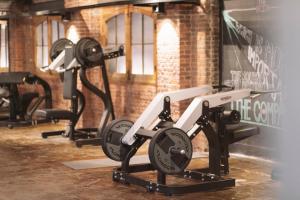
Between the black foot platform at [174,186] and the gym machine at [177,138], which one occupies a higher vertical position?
the gym machine at [177,138]

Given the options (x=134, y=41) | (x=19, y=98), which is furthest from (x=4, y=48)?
(x=134, y=41)

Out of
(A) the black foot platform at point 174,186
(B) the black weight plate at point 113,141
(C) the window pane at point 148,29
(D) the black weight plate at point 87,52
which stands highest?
(C) the window pane at point 148,29

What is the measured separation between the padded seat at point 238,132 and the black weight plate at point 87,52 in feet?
10.3

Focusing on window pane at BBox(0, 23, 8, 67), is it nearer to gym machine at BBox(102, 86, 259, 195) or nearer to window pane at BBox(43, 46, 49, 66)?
window pane at BBox(43, 46, 49, 66)

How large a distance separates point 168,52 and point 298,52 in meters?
5.98

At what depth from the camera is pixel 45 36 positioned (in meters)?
13.3

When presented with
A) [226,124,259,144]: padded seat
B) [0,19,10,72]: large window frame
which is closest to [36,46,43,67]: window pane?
[0,19,10,72]: large window frame

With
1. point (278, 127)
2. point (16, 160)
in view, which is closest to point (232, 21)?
point (278, 127)

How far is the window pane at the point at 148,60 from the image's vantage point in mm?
9720

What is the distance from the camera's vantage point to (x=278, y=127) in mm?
7590

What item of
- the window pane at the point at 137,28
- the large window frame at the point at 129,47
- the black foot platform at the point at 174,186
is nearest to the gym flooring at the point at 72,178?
the black foot platform at the point at 174,186

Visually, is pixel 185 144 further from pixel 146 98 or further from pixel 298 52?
pixel 146 98

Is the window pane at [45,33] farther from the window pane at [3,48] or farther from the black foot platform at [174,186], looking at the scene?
the black foot platform at [174,186]

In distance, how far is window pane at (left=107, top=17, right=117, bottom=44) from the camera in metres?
10.6
